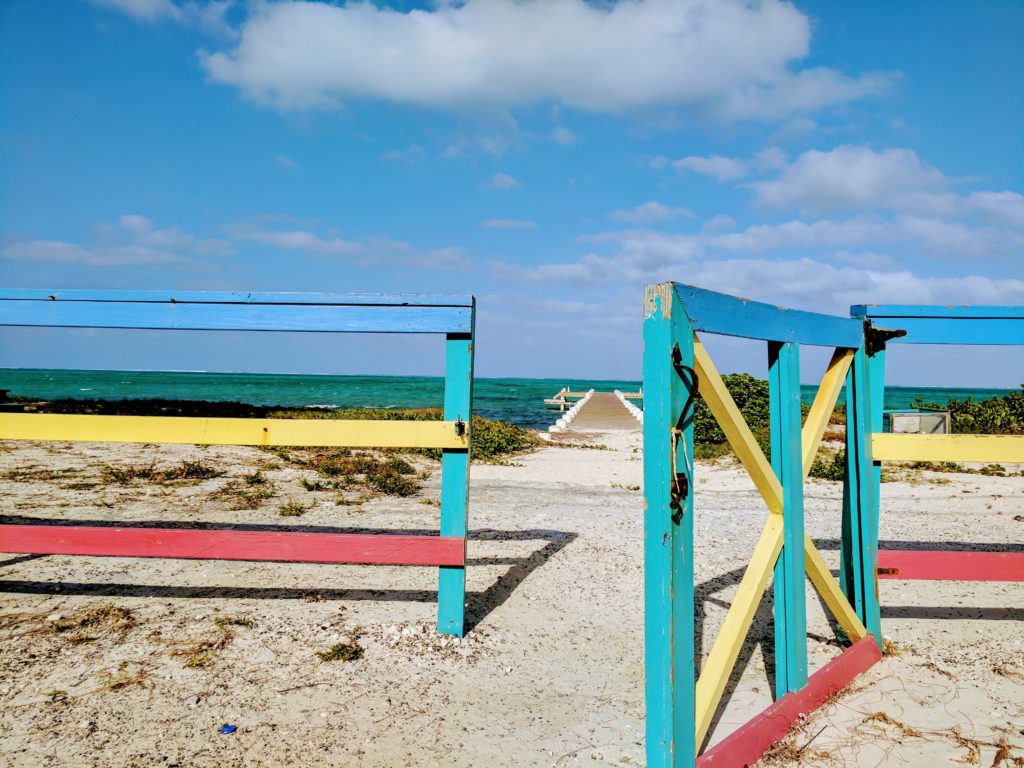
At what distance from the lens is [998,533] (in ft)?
23.1

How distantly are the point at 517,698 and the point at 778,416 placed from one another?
1.79 meters

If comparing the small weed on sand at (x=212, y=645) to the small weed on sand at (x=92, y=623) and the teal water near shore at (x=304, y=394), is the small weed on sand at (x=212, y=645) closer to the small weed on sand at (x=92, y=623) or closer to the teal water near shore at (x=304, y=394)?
the small weed on sand at (x=92, y=623)

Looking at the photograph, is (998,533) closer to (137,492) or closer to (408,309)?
(408,309)

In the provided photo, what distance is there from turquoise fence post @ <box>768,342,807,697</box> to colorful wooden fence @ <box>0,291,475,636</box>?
1.60m

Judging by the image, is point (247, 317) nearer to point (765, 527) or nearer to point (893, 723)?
point (765, 527)

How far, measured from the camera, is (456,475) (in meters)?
3.87

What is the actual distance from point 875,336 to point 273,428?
3292 mm

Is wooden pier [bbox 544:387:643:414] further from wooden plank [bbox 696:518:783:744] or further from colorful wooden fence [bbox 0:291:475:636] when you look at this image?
wooden plank [bbox 696:518:783:744]

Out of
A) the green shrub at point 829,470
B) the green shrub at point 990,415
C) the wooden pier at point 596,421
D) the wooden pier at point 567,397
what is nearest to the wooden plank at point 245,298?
the green shrub at point 829,470

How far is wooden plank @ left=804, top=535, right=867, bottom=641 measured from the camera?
314 centimetres

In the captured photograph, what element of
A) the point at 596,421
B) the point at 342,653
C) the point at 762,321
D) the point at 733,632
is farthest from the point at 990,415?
the point at 342,653

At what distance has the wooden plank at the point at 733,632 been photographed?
2.42m

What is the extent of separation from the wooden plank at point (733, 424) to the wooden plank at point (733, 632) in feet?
0.54

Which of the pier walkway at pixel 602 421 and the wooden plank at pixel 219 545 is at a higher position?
the pier walkway at pixel 602 421
